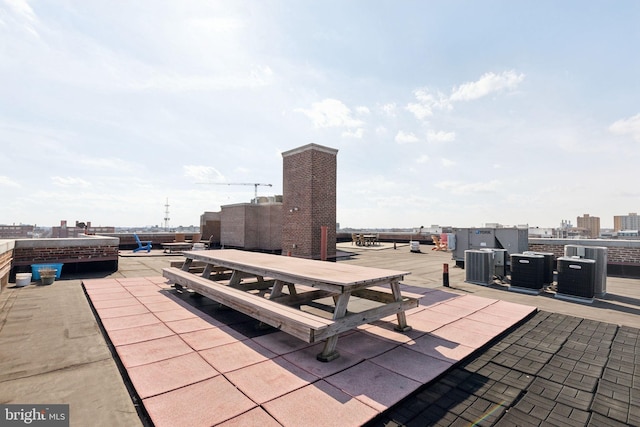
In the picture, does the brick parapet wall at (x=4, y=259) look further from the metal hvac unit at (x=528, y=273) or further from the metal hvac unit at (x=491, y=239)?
the metal hvac unit at (x=491, y=239)

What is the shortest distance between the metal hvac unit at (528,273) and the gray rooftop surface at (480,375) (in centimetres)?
202

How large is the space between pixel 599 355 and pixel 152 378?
551cm

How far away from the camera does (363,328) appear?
15.5 feet

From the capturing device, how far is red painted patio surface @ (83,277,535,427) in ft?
8.29

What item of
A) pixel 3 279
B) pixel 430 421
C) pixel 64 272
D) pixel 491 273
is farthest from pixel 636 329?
pixel 64 272

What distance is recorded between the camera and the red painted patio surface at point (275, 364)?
8.29 ft

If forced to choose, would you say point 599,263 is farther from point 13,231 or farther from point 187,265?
point 13,231

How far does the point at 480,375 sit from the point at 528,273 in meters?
5.77

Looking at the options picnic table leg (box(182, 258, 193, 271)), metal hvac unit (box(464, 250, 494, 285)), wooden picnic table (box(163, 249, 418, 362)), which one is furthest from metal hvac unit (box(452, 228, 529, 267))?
picnic table leg (box(182, 258, 193, 271))

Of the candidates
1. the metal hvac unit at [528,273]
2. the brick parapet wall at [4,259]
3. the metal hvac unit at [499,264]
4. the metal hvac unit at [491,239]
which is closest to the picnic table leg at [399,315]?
the metal hvac unit at [528,273]

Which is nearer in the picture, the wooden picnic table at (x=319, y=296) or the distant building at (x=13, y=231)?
the wooden picnic table at (x=319, y=296)

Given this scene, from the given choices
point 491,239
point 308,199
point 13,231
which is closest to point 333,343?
point 491,239

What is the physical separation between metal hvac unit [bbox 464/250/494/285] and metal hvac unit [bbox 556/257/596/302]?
5.38 ft

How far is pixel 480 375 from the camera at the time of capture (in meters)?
3.28
